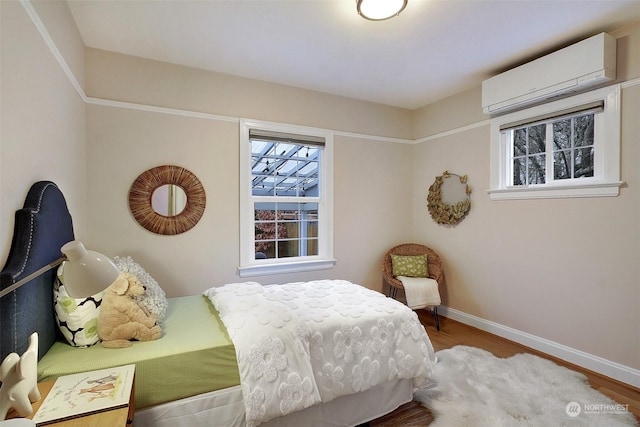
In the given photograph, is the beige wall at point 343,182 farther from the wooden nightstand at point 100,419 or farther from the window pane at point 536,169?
the wooden nightstand at point 100,419

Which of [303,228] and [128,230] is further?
[303,228]

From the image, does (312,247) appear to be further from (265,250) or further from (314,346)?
(314,346)

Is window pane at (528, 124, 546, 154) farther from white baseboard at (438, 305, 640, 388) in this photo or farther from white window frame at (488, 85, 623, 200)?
white baseboard at (438, 305, 640, 388)

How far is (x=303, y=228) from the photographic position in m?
3.65

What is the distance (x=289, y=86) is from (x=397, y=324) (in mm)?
2650

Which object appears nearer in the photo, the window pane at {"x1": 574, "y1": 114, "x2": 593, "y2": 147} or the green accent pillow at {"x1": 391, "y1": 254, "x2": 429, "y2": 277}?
the window pane at {"x1": 574, "y1": 114, "x2": 593, "y2": 147}

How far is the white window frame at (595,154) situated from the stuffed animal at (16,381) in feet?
11.5

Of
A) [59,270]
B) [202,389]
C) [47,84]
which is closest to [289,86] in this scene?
[47,84]

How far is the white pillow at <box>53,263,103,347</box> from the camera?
1561 millimetres

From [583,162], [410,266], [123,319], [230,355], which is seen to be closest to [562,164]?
[583,162]

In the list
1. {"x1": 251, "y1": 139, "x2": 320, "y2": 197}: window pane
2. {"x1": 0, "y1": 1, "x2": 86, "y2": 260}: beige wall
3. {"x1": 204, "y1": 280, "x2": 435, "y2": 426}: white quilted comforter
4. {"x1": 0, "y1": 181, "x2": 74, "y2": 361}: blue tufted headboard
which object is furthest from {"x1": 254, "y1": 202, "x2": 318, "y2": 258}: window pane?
{"x1": 0, "y1": 181, "x2": 74, "y2": 361}: blue tufted headboard

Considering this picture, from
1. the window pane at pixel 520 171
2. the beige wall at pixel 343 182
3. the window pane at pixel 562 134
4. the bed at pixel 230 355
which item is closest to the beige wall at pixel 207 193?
the beige wall at pixel 343 182

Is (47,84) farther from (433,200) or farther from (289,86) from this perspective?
(433,200)

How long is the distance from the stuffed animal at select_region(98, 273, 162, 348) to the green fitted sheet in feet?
0.14
